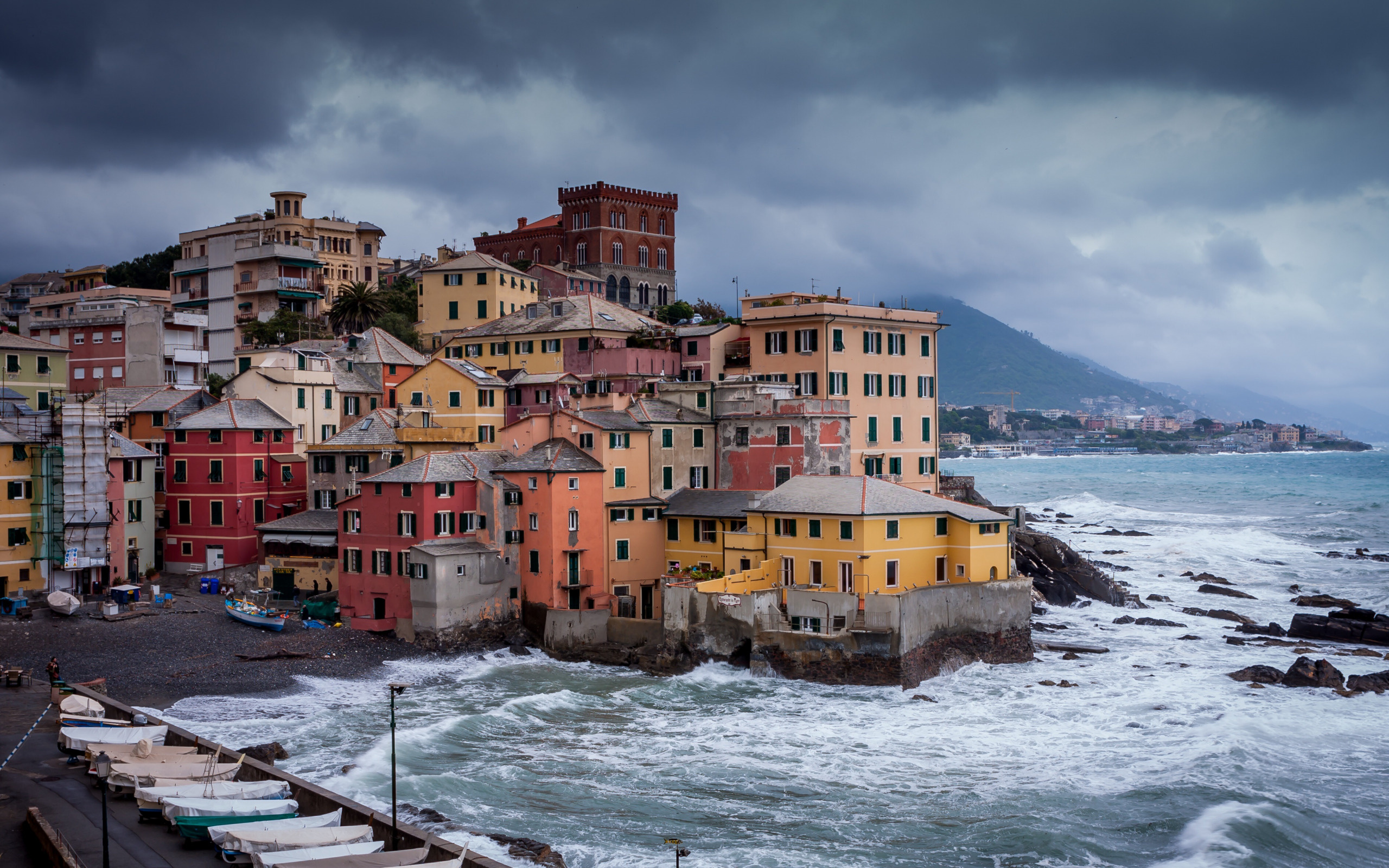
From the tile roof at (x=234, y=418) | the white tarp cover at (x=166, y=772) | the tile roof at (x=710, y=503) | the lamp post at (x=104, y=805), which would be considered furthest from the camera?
the tile roof at (x=234, y=418)

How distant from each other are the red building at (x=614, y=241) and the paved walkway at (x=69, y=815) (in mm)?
89870

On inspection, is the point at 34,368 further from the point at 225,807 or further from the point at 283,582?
the point at 225,807

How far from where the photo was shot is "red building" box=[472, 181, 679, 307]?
12569cm

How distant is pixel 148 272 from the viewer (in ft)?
474

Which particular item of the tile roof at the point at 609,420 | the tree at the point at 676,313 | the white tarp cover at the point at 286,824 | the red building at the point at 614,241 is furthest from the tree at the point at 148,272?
the white tarp cover at the point at 286,824

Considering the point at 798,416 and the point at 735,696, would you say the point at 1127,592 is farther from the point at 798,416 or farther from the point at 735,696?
the point at 735,696

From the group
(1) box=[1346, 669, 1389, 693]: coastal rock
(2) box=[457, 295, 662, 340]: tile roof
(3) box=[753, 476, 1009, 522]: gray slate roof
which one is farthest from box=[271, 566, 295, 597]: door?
(1) box=[1346, 669, 1389, 693]: coastal rock

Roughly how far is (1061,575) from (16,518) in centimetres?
6364

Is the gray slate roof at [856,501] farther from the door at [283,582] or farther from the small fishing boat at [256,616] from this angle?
the door at [283,582]

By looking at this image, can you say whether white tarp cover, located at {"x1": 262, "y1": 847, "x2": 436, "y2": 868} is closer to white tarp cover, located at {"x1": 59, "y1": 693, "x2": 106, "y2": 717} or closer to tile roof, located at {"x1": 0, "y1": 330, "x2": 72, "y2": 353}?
white tarp cover, located at {"x1": 59, "y1": 693, "x2": 106, "y2": 717}

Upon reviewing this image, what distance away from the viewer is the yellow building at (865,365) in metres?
71.8

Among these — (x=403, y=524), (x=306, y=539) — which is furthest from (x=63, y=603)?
(x=403, y=524)

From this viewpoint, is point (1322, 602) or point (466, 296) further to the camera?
point (466, 296)

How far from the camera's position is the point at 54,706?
44.3 metres
